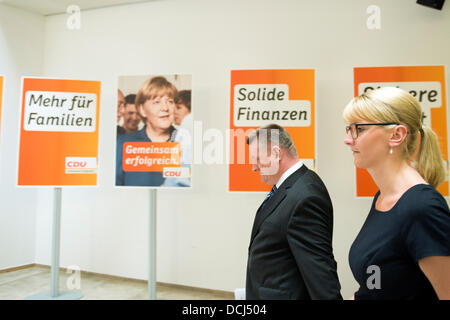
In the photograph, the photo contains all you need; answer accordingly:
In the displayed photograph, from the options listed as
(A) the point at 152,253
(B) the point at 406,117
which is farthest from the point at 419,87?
(A) the point at 152,253

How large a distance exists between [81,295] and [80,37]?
131 inches

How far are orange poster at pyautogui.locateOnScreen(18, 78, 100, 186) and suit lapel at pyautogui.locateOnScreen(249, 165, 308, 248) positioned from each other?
7.66 ft

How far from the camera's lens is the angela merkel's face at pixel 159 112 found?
10.0 feet

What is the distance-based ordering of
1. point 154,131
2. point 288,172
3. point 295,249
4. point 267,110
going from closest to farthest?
point 295,249, point 288,172, point 267,110, point 154,131

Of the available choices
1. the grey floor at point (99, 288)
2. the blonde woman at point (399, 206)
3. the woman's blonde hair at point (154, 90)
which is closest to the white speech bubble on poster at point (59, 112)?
the woman's blonde hair at point (154, 90)

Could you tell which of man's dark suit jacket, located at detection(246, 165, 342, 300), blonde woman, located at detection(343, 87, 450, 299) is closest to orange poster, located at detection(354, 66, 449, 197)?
man's dark suit jacket, located at detection(246, 165, 342, 300)

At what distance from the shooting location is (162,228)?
12.4 ft

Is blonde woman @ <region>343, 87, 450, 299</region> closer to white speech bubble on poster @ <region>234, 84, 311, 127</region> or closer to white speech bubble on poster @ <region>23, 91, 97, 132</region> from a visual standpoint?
white speech bubble on poster @ <region>234, 84, 311, 127</region>

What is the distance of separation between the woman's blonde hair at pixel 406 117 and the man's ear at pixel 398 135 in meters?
0.02

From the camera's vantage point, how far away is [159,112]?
3.09 metres

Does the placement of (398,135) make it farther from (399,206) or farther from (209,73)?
(209,73)

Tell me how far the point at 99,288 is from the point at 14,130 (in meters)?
2.51
